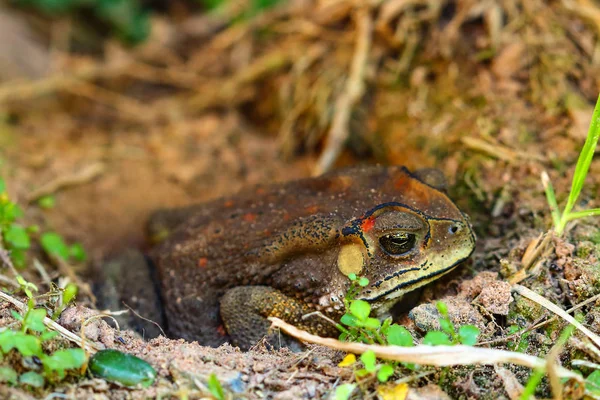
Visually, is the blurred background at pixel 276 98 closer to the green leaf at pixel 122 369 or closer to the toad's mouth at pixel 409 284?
the toad's mouth at pixel 409 284

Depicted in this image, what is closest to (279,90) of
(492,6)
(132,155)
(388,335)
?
(132,155)

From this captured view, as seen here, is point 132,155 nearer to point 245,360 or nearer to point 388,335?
point 245,360

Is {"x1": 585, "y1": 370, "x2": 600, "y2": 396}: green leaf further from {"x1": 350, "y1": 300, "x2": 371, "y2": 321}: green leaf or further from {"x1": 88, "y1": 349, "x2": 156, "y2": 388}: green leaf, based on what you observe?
{"x1": 88, "y1": 349, "x2": 156, "y2": 388}: green leaf

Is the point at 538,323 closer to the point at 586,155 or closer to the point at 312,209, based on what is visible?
the point at 586,155

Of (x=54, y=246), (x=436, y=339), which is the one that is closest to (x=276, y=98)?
(x=54, y=246)

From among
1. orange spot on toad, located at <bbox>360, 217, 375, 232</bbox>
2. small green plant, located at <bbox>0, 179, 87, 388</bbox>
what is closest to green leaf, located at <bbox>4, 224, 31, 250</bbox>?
small green plant, located at <bbox>0, 179, 87, 388</bbox>
